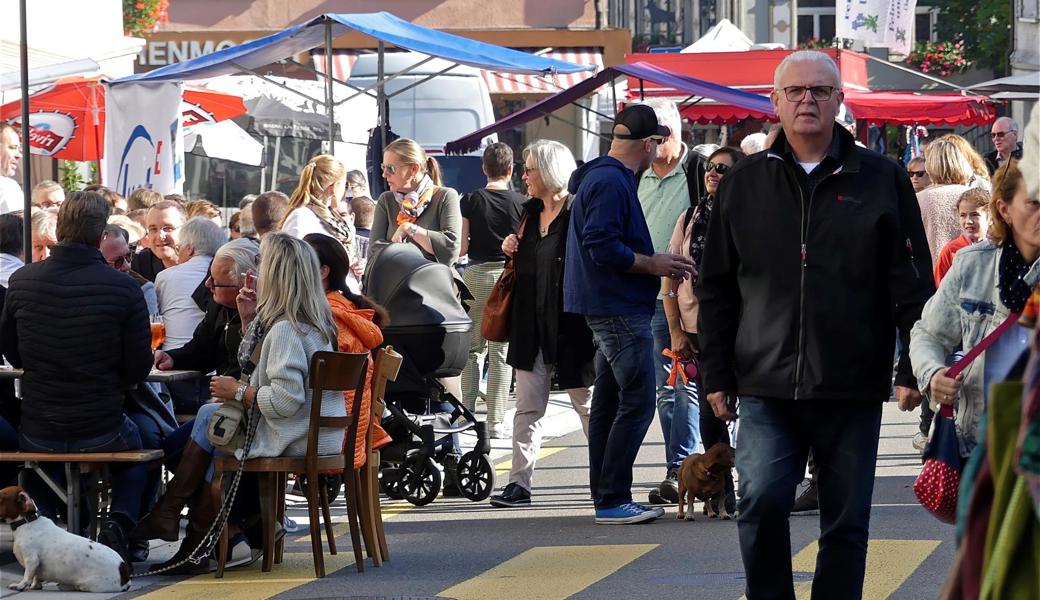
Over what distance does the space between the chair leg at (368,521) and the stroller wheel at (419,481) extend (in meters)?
1.92

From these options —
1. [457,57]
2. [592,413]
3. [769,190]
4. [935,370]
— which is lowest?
[592,413]

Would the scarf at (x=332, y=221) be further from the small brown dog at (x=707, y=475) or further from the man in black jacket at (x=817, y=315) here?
the man in black jacket at (x=817, y=315)

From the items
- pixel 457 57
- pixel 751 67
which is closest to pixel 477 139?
pixel 457 57

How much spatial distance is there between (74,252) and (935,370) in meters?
4.12

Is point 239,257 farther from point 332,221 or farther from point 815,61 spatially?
point 815,61

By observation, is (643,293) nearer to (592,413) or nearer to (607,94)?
(592,413)

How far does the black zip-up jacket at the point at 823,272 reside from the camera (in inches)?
232

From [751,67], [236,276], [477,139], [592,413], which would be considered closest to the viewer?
[236,276]

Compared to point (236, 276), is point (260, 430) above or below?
below

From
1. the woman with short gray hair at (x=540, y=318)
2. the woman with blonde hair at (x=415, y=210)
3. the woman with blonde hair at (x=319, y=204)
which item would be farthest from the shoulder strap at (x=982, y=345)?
the woman with blonde hair at (x=415, y=210)

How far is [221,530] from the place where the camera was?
8141mm

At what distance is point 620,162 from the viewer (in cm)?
944

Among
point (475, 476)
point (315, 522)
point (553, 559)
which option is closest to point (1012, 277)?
point (553, 559)

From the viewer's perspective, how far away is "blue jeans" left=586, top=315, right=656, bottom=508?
30.6ft
